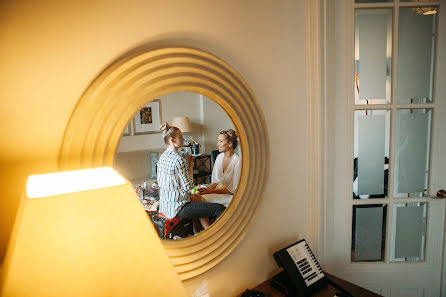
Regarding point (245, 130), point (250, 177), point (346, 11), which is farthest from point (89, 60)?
point (346, 11)

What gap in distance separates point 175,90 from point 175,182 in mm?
334

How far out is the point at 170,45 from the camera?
1081mm

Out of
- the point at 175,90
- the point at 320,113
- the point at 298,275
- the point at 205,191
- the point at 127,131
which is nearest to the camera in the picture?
the point at 127,131

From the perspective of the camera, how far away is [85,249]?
23.5 inches

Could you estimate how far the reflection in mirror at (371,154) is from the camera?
1816mm

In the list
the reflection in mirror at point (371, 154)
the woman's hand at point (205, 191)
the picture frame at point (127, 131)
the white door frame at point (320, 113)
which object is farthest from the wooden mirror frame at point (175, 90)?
the reflection in mirror at point (371, 154)

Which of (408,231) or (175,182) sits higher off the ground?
(175,182)

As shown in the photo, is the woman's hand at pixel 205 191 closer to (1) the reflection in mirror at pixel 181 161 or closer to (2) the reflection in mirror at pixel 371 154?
(1) the reflection in mirror at pixel 181 161

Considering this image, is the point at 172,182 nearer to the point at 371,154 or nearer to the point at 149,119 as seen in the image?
the point at 149,119

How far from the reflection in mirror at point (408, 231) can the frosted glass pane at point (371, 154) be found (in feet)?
0.66

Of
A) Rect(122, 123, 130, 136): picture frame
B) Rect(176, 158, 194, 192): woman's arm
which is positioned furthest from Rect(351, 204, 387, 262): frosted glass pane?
Rect(122, 123, 130, 136): picture frame

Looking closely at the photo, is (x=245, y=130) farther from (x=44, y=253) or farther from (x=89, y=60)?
(x=44, y=253)

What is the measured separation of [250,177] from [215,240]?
1.03 ft

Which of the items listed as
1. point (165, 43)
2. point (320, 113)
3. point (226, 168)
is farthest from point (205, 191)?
point (320, 113)
